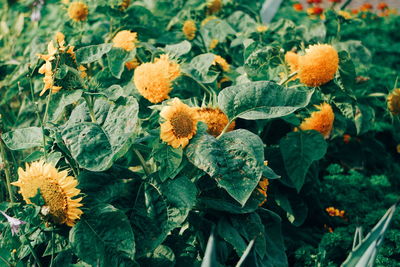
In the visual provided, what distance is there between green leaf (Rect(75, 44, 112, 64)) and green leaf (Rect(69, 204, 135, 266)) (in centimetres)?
50

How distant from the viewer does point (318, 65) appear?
152 centimetres

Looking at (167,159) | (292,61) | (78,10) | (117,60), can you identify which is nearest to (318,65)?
(292,61)

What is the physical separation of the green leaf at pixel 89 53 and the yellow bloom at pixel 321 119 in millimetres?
770

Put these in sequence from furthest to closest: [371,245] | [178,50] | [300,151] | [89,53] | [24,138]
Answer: [178,50] < [300,151] < [89,53] < [24,138] < [371,245]

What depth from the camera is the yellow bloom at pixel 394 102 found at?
1851mm

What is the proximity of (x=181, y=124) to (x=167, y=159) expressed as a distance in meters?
0.10

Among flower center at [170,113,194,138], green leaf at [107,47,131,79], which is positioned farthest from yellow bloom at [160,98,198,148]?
green leaf at [107,47,131,79]

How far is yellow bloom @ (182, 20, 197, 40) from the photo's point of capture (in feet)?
7.39

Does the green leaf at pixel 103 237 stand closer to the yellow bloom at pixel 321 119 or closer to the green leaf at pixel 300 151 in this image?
the green leaf at pixel 300 151

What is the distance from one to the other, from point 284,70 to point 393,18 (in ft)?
9.32

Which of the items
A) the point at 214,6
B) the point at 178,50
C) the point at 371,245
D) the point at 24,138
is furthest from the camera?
the point at 214,6

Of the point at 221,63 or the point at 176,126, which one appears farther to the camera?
the point at 221,63

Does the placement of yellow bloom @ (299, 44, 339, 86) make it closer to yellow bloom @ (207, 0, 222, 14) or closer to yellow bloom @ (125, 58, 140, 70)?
yellow bloom @ (125, 58, 140, 70)

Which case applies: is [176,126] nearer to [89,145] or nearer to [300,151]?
[89,145]
